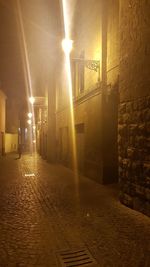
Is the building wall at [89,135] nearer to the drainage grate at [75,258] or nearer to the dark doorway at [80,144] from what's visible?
the dark doorway at [80,144]

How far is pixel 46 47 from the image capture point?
19359 mm

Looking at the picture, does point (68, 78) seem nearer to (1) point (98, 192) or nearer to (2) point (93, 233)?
(1) point (98, 192)

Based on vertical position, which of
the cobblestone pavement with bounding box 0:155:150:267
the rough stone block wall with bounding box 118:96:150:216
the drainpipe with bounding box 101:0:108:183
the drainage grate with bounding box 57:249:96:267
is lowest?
the drainage grate with bounding box 57:249:96:267

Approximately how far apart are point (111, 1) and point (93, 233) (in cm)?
799

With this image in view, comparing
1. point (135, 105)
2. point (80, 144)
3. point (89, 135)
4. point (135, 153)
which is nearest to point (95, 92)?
point (89, 135)

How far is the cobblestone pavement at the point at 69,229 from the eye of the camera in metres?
3.67

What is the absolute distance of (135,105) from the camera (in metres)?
6.04

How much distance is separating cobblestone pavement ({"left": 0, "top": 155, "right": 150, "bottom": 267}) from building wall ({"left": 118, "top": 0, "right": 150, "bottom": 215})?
542mm

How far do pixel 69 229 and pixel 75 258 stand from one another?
1126 mm

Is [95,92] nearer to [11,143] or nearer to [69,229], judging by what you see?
[69,229]

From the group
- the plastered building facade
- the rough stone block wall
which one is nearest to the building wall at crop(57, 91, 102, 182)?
the plastered building facade

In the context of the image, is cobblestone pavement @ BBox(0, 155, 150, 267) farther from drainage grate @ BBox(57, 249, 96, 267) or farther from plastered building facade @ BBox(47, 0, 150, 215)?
plastered building facade @ BBox(47, 0, 150, 215)

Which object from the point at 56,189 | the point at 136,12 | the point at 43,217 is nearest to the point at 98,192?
the point at 56,189

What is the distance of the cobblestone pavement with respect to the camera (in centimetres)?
367
